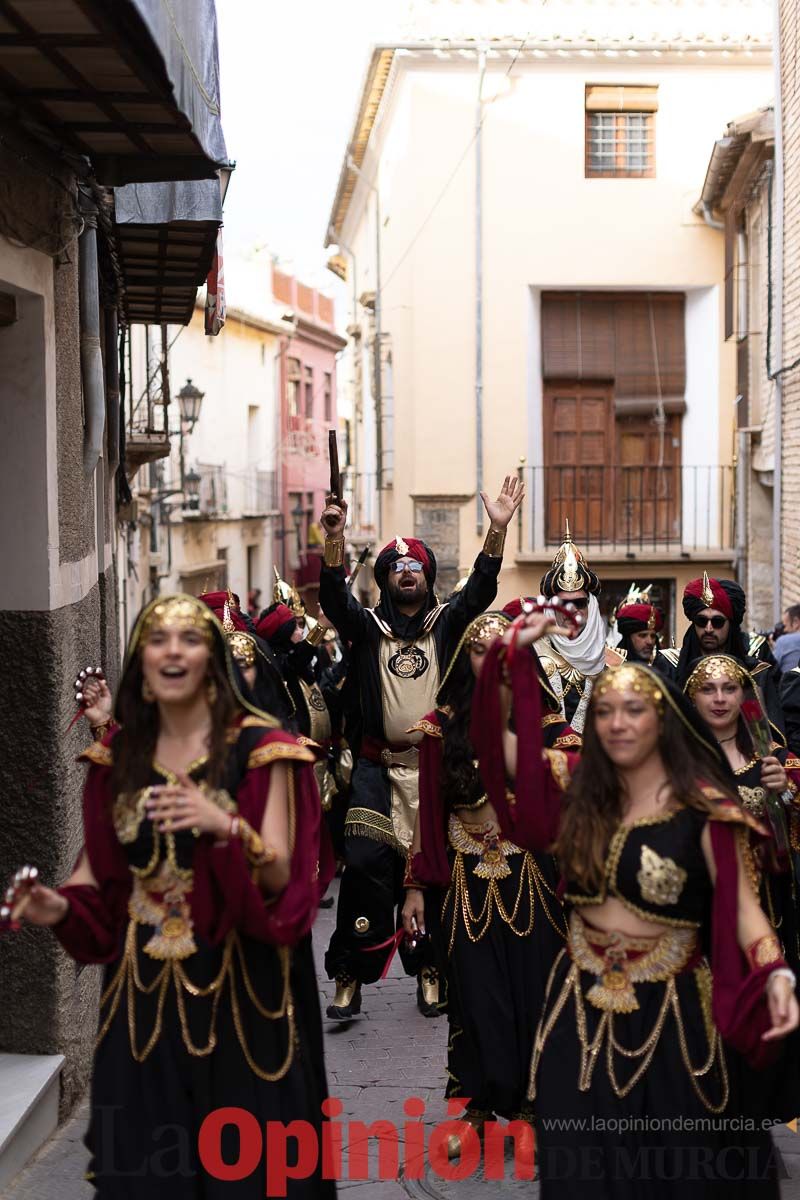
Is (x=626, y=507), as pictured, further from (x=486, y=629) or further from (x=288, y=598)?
(x=486, y=629)

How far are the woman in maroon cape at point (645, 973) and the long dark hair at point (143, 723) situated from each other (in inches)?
33.0

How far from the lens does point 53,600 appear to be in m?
6.03

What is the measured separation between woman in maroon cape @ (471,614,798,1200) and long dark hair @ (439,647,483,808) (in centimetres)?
140

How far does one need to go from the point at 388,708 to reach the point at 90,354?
7.25ft

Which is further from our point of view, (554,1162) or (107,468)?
(107,468)

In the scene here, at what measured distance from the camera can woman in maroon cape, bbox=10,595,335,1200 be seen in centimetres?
406

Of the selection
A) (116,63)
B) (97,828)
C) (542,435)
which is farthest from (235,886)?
(542,435)

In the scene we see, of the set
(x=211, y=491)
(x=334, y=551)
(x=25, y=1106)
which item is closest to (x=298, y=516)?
(x=211, y=491)

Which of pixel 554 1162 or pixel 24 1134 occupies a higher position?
pixel 554 1162

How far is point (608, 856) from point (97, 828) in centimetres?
135

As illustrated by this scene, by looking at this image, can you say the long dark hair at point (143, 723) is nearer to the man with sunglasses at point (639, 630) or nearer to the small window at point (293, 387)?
the man with sunglasses at point (639, 630)

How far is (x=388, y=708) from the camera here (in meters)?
7.44

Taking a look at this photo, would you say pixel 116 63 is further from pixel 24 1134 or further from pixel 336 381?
pixel 336 381

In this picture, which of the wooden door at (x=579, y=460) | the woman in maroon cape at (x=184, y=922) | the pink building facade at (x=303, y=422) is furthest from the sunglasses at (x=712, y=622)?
the pink building facade at (x=303, y=422)
